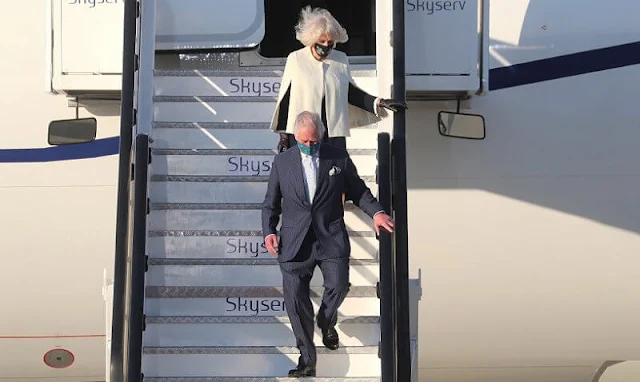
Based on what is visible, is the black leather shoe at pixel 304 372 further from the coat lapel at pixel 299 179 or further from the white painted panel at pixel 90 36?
the white painted panel at pixel 90 36

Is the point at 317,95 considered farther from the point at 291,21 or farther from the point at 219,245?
the point at 291,21

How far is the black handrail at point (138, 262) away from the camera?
4770 millimetres

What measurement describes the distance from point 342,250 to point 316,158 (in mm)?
484

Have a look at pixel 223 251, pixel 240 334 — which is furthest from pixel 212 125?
pixel 240 334

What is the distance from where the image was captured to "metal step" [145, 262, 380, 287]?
209 inches

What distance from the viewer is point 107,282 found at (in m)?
5.23

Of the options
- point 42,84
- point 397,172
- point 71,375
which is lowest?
point 71,375

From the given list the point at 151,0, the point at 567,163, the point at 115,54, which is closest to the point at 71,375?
the point at 115,54

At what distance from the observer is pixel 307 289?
486 centimetres

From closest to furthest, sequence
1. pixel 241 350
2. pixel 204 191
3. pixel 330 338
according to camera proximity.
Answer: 1. pixel 330 338
2. pixel 241 350
3. pixel 204 191

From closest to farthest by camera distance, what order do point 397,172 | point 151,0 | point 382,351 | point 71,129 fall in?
point 382,351 → point 397,172 → point 151,0 → point 71,129

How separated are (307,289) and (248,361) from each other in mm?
585

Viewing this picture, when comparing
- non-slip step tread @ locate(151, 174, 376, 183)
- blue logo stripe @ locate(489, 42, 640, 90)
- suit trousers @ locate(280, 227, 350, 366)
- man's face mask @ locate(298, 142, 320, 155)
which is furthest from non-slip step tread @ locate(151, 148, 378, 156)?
blue logo stripe @ locate(489, 42, 640, 90)

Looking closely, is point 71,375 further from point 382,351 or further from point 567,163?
point 567,163
